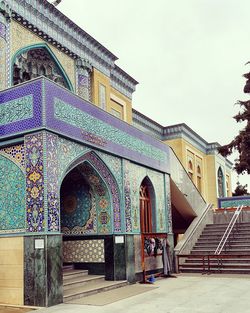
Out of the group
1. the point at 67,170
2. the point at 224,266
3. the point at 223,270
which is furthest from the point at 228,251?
the point at 67,170

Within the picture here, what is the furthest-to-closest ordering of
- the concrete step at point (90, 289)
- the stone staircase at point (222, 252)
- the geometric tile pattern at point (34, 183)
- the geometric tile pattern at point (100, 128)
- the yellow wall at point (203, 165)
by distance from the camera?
the yellow wall at point (203, 165)
the stone staircase at point (222, 252)
the geometric tile pattern at point (100, 128)
the concrete step at point (90, 289)
the geometric tile pattern at point (34, 183)

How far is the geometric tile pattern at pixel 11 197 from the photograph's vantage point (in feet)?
28.1

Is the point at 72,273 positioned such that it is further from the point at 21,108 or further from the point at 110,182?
the point at 21,108

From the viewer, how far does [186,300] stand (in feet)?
26.9

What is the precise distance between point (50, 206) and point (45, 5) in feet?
23.6

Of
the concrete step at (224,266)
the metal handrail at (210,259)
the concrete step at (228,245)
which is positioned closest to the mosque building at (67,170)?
the metal handrail at (210,259)

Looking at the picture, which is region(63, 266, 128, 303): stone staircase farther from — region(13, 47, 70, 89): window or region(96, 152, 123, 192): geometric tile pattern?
region(13, 47, 70, 89): window

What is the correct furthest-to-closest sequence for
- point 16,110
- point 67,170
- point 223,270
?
point 223,270, point 67,170, point 16,110

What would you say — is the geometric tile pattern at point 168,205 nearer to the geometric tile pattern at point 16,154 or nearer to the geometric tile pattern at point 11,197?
the geometric tile pattern at point 11,197

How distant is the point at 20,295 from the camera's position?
Result: 8.15 metres

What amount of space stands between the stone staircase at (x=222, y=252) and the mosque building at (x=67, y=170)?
759mm

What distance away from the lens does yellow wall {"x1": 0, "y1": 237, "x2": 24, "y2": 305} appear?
8.21 metres

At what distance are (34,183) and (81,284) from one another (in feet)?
9.56

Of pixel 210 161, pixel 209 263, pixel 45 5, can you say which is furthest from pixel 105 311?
pixel 210 161
